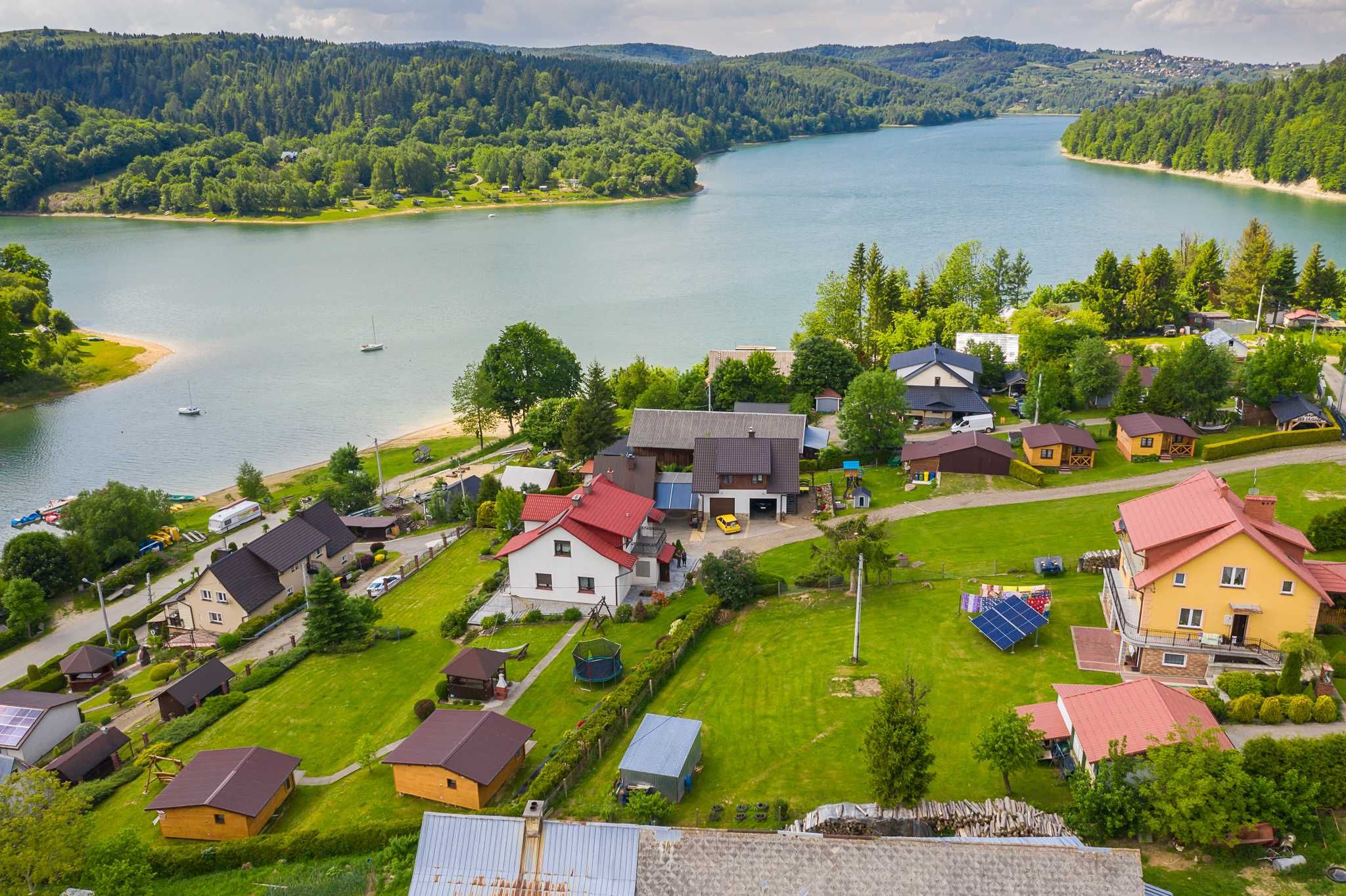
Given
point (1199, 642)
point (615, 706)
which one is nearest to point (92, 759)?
point (615, 706)

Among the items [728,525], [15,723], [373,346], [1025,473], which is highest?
[1025,473]

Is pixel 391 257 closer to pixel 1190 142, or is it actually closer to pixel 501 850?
pixel 501 850

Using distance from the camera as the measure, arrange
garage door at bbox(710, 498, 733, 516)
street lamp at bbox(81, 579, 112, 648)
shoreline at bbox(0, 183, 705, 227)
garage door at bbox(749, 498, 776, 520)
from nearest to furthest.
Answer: street lamp at bbox(81, 579, 112, 648)
garage door at bbox(710, 498, 733, 516)
garage door at bbox(749, 498, 776, 520)
shoreline at bbox(0, 183, 705, 227)

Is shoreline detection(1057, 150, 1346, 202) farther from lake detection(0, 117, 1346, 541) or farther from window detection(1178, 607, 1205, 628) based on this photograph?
window detection(1178, 607, 1205, 628)

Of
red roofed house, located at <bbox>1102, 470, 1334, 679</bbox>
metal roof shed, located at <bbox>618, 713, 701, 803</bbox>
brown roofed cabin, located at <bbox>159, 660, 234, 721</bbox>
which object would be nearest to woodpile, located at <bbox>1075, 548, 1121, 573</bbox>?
red roofed house, located at <bbox>1102, 470, 1334, 679</bbox>

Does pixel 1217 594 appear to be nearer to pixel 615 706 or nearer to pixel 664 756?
pixel 664 756

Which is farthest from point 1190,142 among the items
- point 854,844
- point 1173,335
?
point 854,844
